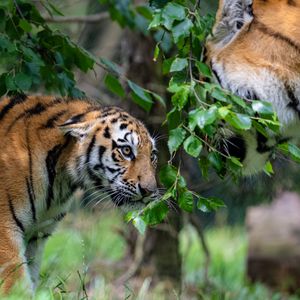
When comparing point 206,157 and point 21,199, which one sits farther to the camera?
point 21,199

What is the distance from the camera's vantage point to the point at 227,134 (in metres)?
4.09

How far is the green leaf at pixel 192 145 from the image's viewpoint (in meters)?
3.45

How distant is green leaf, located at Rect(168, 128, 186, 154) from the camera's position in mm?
3506

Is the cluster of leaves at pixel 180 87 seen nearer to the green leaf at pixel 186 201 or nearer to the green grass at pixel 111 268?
the green leaf at pixel 186 201

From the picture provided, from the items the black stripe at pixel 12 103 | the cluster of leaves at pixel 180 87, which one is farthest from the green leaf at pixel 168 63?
the black stripe at pixel 12 103

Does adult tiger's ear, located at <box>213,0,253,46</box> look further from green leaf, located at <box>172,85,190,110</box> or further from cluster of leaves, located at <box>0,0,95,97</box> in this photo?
cluster of leaves, located at <box>0,0,95,97</box>

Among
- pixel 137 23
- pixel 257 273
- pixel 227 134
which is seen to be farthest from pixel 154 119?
pixel 227 134

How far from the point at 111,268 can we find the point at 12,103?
301 centimetres

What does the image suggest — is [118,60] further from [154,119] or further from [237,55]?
[237,55]

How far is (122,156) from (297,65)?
0.92 meters

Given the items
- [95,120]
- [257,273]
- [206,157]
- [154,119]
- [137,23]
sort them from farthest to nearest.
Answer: [257,273] → [154,119] → [137,23] → [95,120] → [206,157]

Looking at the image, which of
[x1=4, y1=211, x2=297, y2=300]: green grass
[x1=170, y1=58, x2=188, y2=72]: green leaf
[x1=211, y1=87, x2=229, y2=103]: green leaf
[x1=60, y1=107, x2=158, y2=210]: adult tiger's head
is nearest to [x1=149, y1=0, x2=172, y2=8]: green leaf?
[x1=170, y1=58, x2=188, y2=72]: green leaf

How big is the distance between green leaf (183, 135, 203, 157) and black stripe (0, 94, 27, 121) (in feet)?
4.11

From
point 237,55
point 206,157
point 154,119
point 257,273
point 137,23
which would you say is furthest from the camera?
point 257,273
